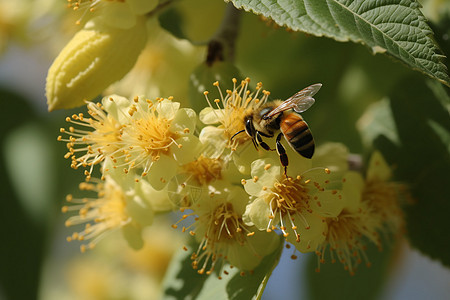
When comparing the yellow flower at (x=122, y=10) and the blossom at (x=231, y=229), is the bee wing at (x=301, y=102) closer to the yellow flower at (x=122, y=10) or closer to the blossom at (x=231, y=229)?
the blossom at (x=231, y=229)

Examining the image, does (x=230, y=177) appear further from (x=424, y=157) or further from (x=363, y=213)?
(x=424, y=157)

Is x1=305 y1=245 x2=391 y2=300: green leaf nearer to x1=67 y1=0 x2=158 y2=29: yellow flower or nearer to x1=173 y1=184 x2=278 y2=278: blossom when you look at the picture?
x1=173 y1=184 x2=278 y2=278: blossom

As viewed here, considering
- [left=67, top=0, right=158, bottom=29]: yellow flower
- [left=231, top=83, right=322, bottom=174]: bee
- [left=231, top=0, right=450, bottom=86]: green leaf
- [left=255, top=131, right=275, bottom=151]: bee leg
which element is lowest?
[left=255, top=131, right=275, bottom=151]: bee leg

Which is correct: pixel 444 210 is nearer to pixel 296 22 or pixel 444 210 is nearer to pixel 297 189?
pixel 297 189

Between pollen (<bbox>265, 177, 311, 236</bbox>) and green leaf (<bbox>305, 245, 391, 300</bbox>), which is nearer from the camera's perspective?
pollen (<bbox>265, 177, 311, 236</bbox>)

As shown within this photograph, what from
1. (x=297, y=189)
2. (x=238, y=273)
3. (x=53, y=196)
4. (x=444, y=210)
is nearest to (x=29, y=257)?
(x=53, y=196)

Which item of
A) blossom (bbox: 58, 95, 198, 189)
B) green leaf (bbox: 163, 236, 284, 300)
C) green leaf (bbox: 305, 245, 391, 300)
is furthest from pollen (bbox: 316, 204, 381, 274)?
green leaf (bbox: 305, 245, 391, 300)

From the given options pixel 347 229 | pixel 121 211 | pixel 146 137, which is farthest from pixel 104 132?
pixel 347 229
